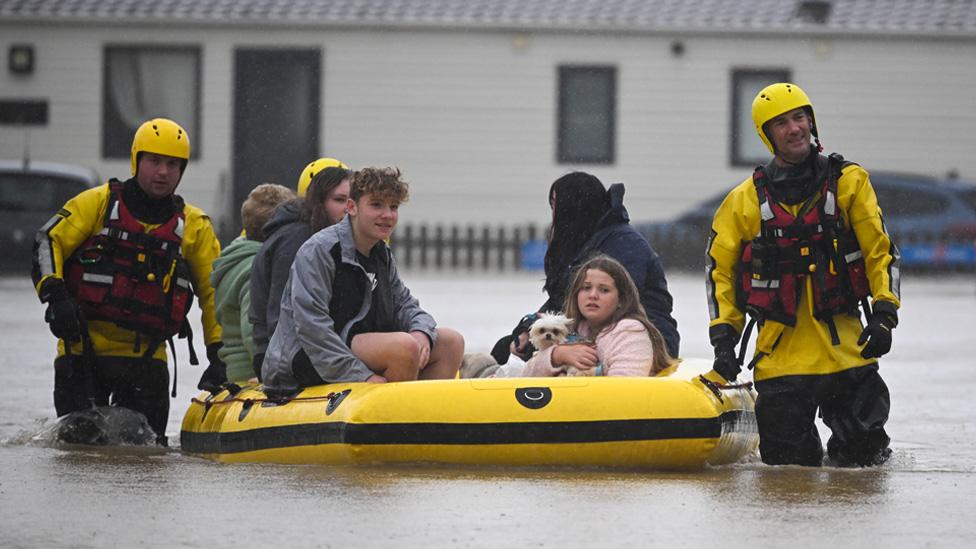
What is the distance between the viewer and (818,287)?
29.9 ft

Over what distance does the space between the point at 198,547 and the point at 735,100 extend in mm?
26494

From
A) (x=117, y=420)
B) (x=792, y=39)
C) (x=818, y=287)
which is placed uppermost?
(x=792, y=39)

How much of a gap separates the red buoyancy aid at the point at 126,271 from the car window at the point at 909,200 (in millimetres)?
21389

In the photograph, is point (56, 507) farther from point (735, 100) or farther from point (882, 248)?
point (735, 100)

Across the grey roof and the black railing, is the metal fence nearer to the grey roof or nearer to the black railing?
the black railing

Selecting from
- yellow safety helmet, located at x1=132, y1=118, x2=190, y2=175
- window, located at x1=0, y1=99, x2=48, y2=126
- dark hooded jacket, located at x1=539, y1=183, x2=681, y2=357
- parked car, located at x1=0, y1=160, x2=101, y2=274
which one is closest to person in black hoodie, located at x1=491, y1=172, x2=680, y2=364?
dark hooded jacket, located at x1=539, y1=183, x2=681, y2=357

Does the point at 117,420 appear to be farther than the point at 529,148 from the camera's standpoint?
No

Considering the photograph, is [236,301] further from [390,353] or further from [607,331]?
[607,331]

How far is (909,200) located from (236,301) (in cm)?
2162


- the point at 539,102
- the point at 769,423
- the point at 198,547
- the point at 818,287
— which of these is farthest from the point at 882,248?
the point at 539,102

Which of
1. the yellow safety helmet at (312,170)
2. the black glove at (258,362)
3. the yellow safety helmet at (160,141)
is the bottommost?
the black glove at (258,362)

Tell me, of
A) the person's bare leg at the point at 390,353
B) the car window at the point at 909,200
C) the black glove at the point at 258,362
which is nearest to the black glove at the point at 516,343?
the person's bare leg at the point at 390,353

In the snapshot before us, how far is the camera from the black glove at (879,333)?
877 centimetres

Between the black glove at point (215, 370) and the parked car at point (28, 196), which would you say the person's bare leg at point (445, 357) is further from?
the parked car at point (28, 196)
